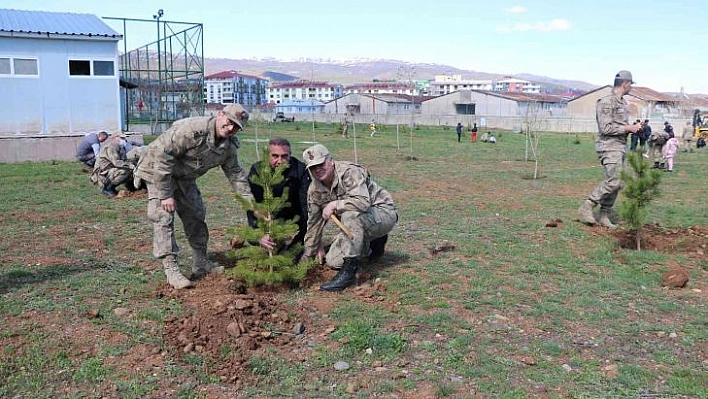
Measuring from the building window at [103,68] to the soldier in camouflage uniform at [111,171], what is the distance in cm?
967

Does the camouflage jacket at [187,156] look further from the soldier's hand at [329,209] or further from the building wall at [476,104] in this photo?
the building wall at [476,104]

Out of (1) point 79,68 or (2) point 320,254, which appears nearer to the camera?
(2) point 320,254

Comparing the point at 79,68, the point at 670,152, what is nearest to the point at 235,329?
the point at 670,152

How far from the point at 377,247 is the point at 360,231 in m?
1.01

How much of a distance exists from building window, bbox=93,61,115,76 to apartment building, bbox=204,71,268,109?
91.2 m

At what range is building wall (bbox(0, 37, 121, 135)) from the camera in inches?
727

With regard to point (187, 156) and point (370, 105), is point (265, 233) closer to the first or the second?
point (187, 156)

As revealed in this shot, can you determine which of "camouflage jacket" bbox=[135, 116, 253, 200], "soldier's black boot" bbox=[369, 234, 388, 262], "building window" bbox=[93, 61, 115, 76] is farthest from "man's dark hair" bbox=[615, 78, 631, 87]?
"building window" bbox=[93, 61, 115, 76]

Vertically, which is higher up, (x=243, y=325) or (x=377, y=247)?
(x=377, y=247)

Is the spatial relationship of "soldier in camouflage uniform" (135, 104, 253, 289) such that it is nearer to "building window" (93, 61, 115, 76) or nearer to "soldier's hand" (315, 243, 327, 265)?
"soldier's hand" (315, 243, 327, 265)

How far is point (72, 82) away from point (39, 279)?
603 inches

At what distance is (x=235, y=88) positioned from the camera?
123 metres

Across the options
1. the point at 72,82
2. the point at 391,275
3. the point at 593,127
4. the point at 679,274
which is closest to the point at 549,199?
the point at 679,274

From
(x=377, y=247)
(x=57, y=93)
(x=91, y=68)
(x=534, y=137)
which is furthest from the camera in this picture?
(x=534, y=137)
